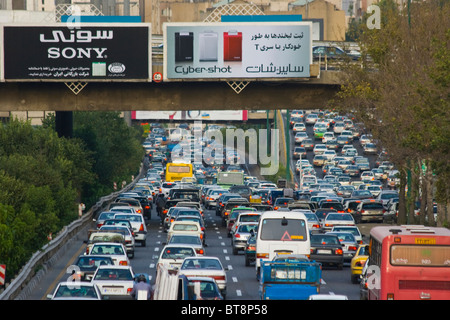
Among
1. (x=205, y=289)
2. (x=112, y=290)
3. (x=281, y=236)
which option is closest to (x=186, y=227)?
(x=281, y=236)

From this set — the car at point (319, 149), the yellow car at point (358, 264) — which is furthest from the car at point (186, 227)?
the car at point (319, 149)

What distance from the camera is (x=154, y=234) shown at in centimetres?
5375

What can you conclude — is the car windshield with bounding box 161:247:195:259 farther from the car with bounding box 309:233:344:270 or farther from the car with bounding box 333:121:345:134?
the car with bounding box 333:121:345:134

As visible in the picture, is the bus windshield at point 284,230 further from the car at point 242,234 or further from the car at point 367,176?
the car at point 367,176

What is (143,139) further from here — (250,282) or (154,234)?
(250,282)

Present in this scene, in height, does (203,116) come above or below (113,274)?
above

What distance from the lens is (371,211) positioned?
5978 centimetres

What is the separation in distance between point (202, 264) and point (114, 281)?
3531 millimetres

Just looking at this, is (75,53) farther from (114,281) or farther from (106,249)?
(114,281)

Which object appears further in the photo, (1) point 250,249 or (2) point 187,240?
(1) point 250,249

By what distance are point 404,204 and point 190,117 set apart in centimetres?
8559

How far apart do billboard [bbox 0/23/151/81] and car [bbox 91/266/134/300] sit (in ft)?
73.8

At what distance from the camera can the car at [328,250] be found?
37844 millimetres
